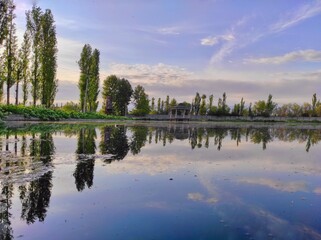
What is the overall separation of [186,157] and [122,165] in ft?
9.25

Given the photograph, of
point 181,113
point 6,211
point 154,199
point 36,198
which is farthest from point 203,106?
point 6,211

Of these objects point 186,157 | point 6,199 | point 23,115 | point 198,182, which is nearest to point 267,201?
point 198,182

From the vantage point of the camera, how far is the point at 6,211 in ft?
15.5

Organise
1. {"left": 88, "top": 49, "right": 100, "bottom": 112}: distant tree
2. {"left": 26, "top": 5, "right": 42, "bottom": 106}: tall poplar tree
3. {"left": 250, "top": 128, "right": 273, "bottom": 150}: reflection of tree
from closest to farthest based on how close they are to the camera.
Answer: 1. {"left": 250, "top": 128, "right": 273, "bottom": 150}: reflection of tree
2. {"left": 26, "top": 5, "right": 42, "bottom": 106}: tall poplar tree
3. {"left": 88, "top": 49, "right": 100, "bottom": 112}: distant tree

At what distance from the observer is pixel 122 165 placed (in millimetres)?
9070

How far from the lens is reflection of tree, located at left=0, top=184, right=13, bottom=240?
3.92m

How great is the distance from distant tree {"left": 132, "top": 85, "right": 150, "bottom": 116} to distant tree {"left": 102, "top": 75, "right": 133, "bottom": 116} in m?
2.68

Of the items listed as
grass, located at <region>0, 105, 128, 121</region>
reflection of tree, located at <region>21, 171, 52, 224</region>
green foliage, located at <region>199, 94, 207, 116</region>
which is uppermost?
green foliage, located at <region>199, 94, 207, 116</region>

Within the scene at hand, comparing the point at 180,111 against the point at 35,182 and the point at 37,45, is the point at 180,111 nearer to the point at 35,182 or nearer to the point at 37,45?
the point at 37,45

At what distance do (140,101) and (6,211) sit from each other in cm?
7177

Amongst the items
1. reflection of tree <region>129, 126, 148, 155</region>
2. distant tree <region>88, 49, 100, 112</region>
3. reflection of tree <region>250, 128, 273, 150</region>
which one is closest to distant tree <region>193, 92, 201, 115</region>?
distant tree <region>88, 49, 100, 112</region>

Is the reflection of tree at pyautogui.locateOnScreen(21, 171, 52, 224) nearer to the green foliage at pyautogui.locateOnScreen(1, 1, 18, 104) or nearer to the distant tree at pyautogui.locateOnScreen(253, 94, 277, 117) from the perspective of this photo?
the green foliage at pyautogui.locateOnScreen(1, 1, 18, 104)

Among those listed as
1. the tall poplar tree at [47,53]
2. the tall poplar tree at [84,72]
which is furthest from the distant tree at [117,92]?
the tall poplar tree at [47,53]

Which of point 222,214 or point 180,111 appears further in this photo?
point 180,111
